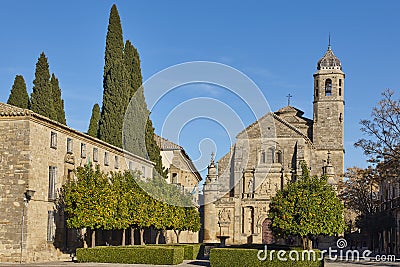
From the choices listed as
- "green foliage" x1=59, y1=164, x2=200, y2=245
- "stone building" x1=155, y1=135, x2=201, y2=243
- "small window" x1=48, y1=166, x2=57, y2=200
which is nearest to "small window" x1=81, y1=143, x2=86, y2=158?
"green foliage" x1=59, y1=164, x2=200, y2=245

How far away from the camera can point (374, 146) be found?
33062mm

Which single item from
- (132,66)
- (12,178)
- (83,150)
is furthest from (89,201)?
(132,66)

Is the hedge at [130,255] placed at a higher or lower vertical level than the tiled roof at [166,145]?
lower

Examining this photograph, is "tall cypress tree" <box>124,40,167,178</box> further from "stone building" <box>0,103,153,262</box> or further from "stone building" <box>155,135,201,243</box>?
"stone building" <box>155,135,201,243</box>

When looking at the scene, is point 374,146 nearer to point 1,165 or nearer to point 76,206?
point 76,206

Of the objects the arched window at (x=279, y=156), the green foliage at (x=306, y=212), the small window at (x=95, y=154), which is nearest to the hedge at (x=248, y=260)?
the green foliage at (x=306, y=212)

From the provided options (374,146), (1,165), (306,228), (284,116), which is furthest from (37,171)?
(284,116)

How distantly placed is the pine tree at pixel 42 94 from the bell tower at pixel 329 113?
35.4 metres

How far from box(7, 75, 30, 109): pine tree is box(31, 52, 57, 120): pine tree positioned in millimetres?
2534

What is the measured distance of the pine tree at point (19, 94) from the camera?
47.4 metres

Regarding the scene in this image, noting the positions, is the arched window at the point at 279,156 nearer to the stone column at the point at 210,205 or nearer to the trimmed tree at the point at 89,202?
the stone column at the point at 210,205

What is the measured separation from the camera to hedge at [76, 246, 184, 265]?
31.1 metres

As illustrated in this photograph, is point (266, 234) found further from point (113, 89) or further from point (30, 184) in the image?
point (30, 184)

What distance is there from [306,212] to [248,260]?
14.8 ft
